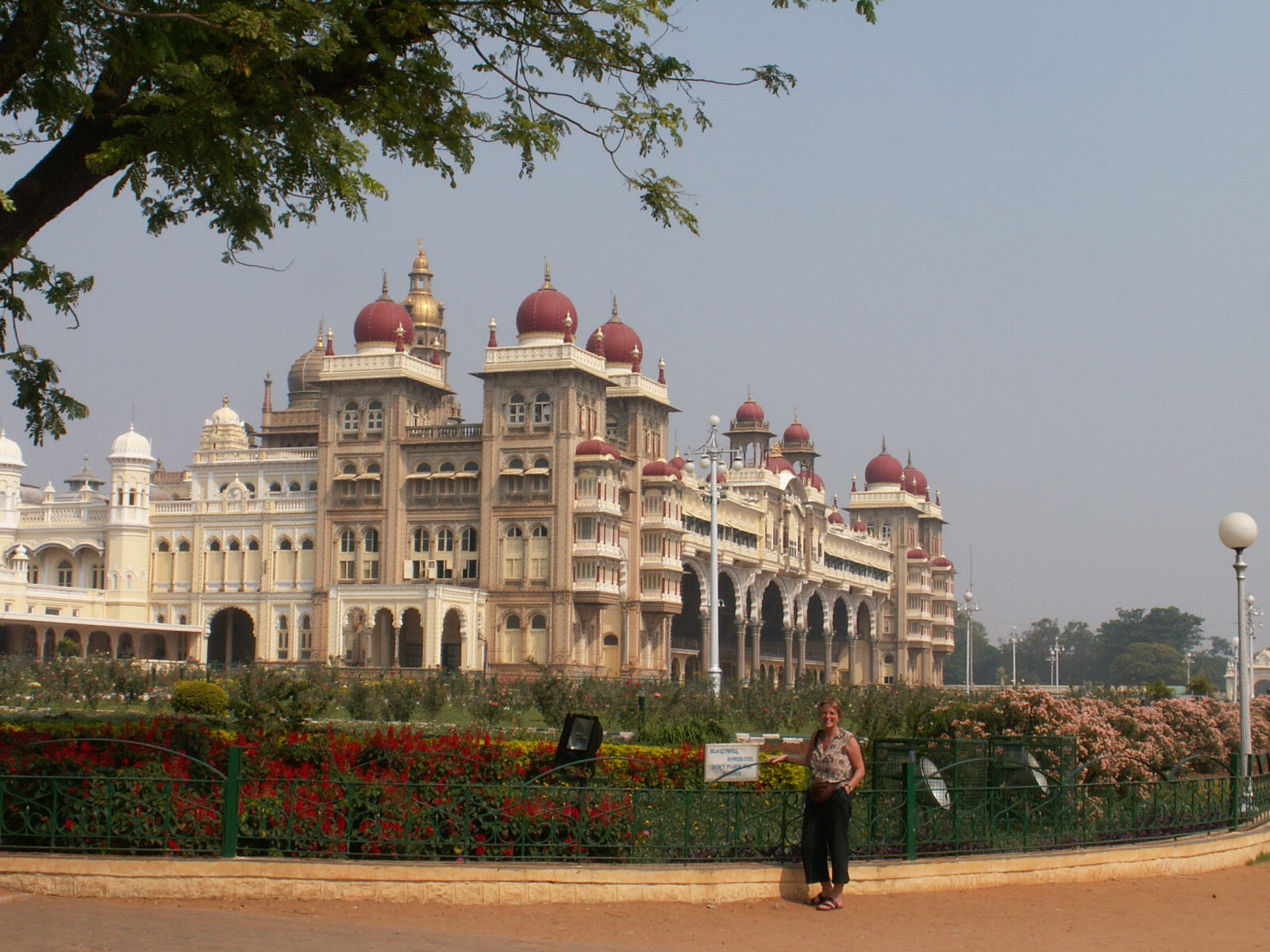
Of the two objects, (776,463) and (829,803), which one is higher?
(776,463)

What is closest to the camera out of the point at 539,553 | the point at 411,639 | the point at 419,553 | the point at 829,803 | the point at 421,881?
the point at 421,881

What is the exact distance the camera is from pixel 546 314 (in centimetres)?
5878

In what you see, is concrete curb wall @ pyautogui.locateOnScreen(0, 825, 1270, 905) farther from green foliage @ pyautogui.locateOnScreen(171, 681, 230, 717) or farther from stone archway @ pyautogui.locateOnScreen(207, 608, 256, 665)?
stone archway @ pyautogui.locateOnScreen(207, 608, 256, 665)

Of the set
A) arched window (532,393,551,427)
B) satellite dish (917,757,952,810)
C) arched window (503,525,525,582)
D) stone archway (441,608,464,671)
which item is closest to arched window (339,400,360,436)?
arched window (532,393,551,427)

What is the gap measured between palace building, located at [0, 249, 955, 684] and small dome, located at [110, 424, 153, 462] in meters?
0.09

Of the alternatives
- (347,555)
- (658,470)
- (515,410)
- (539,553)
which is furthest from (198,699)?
(658,470)

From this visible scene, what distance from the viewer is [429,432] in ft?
197

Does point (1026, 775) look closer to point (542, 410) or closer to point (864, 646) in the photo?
point (542, 410)

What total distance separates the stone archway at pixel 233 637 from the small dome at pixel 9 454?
11246 millimetres

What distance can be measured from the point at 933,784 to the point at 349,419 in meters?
50.0

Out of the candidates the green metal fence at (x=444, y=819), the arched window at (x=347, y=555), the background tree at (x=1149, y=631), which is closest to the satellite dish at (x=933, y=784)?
the green metal fence at (x=444, y=819)

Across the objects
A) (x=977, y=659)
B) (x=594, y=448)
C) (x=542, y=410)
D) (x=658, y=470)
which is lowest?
(x=977, y=659)

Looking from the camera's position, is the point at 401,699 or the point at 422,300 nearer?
the point at 401,699

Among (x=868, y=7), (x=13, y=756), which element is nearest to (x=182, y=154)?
(x=13, y=756)
